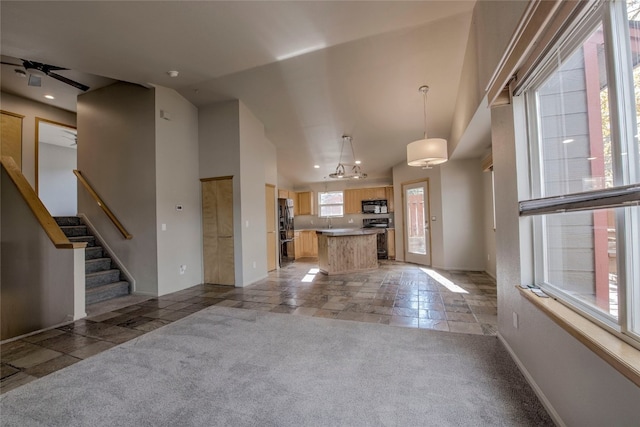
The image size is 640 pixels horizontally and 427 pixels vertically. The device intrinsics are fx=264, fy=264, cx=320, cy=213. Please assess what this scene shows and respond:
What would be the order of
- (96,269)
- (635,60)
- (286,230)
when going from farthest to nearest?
(286,230), (96,269), (635,60)

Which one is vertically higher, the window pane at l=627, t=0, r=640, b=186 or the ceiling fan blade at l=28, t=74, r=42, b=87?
the ceiling fan blade at l=28, t=74, r=42, b=87

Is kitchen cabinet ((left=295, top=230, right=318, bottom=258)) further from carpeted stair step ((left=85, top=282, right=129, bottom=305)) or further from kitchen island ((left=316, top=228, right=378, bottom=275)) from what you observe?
carpeted stair step ((left=85, top=282, right=129, bottom=305))

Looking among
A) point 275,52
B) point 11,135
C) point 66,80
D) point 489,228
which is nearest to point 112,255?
point 66,80

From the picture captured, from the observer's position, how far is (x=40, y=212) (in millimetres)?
3670

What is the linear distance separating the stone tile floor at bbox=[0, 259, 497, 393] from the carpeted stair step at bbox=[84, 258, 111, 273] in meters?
0.78

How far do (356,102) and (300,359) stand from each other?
4.03m

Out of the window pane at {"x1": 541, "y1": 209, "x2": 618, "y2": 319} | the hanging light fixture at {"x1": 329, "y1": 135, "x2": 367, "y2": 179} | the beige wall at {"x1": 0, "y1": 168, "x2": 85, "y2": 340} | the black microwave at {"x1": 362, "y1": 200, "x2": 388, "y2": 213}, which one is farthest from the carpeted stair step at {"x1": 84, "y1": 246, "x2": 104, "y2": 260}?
the black microwave at {"x1": 362, "y1": 200, "x2": 388, "y2": 213}

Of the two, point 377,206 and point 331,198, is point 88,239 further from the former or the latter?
point 377,206

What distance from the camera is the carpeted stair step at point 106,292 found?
3.96m

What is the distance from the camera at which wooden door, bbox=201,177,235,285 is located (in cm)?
493

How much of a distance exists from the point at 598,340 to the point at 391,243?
6.77 metres

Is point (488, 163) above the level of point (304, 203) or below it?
above

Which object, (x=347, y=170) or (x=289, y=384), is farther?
(x=347, y=170)

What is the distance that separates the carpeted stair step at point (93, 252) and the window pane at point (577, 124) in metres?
6.19
